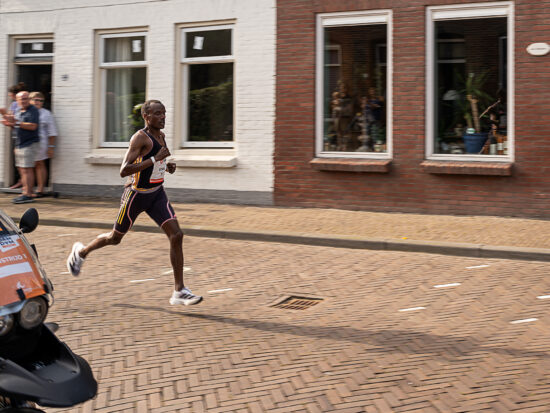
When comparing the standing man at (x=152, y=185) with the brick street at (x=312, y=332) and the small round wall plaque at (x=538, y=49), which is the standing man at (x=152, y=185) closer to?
the brick street at (x=312, y=332)

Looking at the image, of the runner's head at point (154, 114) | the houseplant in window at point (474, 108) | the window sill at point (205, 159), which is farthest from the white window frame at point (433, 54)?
the runner's head at point (154, 114)

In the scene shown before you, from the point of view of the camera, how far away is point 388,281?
781 cm

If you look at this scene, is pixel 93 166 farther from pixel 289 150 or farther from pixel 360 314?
pixel 360 314

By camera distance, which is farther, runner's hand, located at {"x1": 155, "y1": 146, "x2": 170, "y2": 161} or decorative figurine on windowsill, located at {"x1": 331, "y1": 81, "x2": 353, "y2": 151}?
decorative figurine on windowsill, located at {"x1": 331, "y1": 81, "x2": 353, "y2": 151}

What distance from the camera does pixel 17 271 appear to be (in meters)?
3.43

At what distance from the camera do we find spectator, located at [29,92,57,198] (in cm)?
1479

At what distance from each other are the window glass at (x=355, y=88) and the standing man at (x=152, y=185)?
261 inches

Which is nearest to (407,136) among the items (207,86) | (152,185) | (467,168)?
(467,168)

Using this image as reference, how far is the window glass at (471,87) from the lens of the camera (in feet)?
39.3

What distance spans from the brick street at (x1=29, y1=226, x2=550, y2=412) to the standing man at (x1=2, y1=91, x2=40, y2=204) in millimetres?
5305

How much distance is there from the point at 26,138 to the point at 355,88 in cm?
641

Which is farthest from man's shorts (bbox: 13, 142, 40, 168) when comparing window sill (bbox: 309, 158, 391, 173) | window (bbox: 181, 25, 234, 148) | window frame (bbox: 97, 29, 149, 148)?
window sill (bbox: 309, 158, 391, 173)

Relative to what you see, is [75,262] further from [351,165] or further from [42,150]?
[42,150]

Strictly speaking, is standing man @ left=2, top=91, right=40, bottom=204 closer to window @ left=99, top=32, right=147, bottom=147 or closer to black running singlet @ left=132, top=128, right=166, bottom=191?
window @ left=99, top=32, right=147, bottom=147
